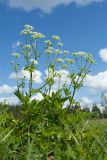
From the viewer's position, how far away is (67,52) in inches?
512

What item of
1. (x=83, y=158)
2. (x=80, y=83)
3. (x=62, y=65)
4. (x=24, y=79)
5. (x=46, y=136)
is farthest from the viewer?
(x=62, y=65)

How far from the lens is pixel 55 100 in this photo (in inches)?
142

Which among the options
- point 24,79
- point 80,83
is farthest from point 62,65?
point 24,79

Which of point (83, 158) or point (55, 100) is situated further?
point (55, 100)

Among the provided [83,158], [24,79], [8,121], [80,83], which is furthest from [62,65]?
[83,158]

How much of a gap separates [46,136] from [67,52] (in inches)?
382

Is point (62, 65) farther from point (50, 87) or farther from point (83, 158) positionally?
point (83, 158)

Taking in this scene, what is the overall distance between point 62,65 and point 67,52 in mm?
528

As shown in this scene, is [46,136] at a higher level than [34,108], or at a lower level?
lower

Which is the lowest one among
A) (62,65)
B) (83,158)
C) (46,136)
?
(83,158)

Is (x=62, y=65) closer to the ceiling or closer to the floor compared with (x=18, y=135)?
closer to the ceiling

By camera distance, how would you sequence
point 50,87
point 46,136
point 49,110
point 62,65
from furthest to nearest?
1. point 62,65
2. point 50,87
3. point 49,110
4. point 46,136

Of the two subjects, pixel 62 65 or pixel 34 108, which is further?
pixel 62 65

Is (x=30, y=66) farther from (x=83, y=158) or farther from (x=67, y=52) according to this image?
(x=83, y=158)
